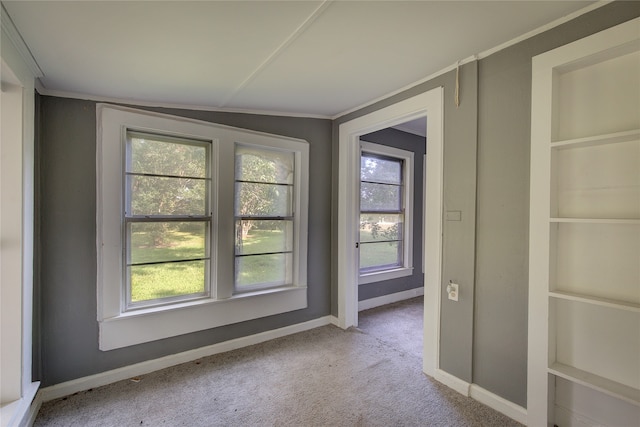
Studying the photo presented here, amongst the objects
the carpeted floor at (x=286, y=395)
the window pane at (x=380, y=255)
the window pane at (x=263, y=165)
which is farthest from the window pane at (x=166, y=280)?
the window pane at (x=380, y=255)

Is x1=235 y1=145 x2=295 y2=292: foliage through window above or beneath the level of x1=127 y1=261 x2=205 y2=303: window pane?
→ above

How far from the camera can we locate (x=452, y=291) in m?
2.08

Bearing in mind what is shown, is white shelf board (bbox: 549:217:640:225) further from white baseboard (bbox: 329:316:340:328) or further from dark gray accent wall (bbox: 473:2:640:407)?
white baseboard (bbox: 329:316:340:328)

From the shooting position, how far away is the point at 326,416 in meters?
1.81

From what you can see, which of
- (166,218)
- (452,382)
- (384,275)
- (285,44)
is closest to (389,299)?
(384,275)

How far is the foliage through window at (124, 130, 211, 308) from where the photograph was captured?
7.46 ft

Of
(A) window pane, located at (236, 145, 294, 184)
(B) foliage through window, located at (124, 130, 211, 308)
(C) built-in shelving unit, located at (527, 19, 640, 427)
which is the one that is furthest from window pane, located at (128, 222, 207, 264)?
(C) built-in shelving unit, located at (527, 19, 640, 427)

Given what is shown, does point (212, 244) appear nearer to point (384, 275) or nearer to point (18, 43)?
point (18, 43)

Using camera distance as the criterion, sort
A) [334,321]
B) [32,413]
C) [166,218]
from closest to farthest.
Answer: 1. [32,413]
2. [166,218]
3. [334,321]

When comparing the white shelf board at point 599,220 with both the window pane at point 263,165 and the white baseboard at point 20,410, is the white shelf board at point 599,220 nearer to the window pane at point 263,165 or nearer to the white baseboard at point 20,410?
the window pane at point 263,165

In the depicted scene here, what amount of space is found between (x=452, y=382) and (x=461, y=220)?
1143 mm

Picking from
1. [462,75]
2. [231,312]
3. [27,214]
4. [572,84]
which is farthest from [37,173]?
[572,84]

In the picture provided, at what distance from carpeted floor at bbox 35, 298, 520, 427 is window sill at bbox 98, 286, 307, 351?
283 millimetres

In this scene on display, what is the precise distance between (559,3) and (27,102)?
2841 millimetres
